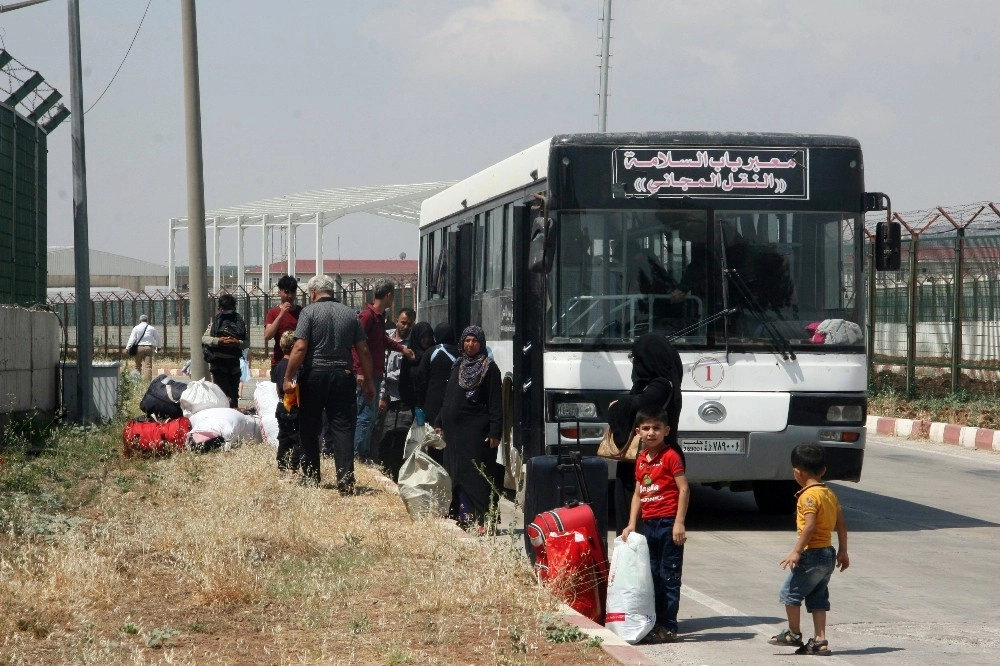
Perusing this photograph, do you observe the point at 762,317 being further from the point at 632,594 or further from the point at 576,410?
the point at 632,594

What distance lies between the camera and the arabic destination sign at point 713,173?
10.8 metres

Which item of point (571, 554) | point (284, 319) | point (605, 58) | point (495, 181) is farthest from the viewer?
point (605, 58)

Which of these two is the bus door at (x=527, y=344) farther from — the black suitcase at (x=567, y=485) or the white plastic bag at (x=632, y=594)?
the white plastic bag at (x=632, y=594)

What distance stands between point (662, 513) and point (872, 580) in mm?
2371

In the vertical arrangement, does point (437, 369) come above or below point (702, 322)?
below

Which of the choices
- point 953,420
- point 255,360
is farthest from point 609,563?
point 255,360

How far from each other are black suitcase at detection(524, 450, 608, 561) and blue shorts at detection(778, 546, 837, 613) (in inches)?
43.6

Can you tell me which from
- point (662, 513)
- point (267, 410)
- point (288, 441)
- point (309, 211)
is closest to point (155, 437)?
point (267, 410)

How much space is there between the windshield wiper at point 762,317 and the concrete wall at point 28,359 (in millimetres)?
8104

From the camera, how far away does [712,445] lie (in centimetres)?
1057

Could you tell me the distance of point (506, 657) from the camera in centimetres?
564

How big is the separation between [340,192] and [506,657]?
2427 inches

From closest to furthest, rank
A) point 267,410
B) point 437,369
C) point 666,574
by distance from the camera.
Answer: point 666,574
point 437,369
point 267,410

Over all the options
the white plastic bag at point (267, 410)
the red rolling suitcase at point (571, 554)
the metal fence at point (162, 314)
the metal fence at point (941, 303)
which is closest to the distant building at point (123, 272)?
the metal fence at point (162, 314)
